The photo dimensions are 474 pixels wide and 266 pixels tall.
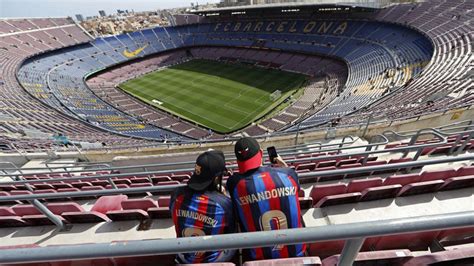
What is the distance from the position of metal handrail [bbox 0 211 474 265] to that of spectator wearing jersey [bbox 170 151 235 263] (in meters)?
1.12

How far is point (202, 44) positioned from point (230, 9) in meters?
10.1

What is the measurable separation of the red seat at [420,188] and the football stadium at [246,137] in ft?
0.10

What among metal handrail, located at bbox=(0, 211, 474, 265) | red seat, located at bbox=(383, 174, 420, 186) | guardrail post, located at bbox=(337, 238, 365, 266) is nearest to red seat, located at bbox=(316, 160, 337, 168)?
red seat, located at bbox=(383, 174, 420, 186)

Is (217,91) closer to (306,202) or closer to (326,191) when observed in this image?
(326,191)

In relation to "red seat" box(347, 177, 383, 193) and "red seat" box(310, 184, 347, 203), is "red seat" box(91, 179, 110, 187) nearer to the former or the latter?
"red seat" box(310, 184, 347, 203)

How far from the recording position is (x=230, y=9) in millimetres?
48781

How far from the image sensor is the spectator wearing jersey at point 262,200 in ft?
8.64

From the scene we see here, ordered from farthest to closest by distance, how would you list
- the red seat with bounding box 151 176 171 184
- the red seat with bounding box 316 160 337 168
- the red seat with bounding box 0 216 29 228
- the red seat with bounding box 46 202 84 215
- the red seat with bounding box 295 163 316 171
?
the red seat with bounding box 151 176 171 184
the red seat with bounding box 316 160 337 168
the red seat with bounding box 295 163 316 171
the red seat with bounding box 46 202 84 215
the red seat with bounding box 0 216 29 228

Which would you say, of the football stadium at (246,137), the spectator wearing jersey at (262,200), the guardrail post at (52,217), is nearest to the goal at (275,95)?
the football stadium at (246,137)

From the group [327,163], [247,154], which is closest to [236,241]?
[247,154]

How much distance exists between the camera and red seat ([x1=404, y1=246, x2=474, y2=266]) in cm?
208

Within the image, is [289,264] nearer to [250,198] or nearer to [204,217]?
[250,198]

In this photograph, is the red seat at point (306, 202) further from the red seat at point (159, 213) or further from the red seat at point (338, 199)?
the red seat at point (159, 213)

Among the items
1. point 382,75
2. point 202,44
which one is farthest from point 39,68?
point 382,75
